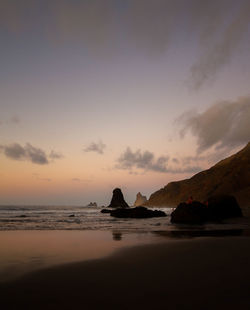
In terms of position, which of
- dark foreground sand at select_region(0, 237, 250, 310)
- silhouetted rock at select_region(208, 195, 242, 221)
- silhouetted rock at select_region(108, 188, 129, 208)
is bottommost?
dark foreground sand at select_region(0, 237, 250, 310)

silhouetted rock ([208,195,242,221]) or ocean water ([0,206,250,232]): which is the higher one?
silhouetted rock ([208,195,242,221])

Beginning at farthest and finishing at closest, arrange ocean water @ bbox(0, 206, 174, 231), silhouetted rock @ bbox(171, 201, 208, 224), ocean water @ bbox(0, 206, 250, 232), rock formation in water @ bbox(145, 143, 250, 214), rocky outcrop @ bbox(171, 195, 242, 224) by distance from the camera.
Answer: rock formation in water @ bbox(145, 143, 250, 214) → rocky outcrop @ bbox(171, 195, 242, 224) → silhouetted rock @ bbox(171, 201, 208, 224) → ocean water @ bbox(0, 206, 174, 231) → ocean water @ bbox(0, 206, 250, 232)

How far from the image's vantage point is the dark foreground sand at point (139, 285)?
11.9ft

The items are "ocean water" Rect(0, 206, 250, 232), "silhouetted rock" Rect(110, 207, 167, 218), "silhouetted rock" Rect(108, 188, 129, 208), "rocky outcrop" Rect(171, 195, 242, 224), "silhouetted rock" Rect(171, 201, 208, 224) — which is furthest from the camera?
"silhouetted rock" Rect(108, 188, 129, 208)

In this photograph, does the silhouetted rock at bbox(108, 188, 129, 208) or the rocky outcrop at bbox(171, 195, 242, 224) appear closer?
the rocky outcrop at bbox(171, 195, 242, 224)

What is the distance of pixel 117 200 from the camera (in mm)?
158125

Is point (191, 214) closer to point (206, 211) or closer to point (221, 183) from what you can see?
point (206, 211)

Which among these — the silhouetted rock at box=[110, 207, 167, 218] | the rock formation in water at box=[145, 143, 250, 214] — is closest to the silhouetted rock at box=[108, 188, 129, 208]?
the rock formation in water at box=[145, 143, 250, 214]

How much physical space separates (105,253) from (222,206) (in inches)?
995

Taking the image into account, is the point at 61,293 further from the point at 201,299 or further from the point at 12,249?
the point at 12,249

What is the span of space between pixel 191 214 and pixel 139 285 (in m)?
20.1

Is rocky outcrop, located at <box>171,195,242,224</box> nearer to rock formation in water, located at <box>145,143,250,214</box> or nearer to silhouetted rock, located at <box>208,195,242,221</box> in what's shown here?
silhouetted rock, located at <box>208,195,242,221</box>

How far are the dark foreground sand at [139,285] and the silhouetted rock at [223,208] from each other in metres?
23.1

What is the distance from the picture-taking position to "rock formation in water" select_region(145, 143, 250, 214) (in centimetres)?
9838
